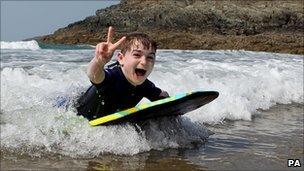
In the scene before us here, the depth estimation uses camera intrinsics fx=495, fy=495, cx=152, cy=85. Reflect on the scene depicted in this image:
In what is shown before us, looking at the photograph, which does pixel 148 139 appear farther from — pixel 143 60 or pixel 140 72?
pixel 143 60

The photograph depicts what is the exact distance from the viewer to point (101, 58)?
3693 millimetres

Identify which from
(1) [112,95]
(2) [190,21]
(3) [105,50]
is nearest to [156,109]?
(1) [112,95]

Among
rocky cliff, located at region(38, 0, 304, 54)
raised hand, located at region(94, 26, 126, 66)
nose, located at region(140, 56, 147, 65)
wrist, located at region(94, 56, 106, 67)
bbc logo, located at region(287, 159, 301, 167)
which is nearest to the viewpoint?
raised hand, located at region(94, 26, 126, 66)

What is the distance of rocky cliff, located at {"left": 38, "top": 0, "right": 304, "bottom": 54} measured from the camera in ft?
158

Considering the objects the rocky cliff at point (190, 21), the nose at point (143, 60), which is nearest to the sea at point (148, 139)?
the nose at point (143, 60)

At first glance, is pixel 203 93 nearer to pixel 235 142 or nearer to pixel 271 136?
pixel 235 142

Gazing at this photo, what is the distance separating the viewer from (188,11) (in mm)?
51250

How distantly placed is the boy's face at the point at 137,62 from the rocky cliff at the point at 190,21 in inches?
1555

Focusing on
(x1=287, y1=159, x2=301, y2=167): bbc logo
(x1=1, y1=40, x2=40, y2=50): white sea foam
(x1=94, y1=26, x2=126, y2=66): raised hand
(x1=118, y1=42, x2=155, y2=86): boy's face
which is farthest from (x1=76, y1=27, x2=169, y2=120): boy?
(x1=1, y1=40, x2=40, y2=50): white sea foam

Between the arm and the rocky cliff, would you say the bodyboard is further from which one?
the rocky cliff

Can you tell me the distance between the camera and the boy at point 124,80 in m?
4.21

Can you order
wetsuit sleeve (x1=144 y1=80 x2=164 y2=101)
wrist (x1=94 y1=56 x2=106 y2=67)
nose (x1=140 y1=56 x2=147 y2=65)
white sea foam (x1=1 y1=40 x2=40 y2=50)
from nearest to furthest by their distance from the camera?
wrist (x1=94 y1=56 x2=106 y2=67), nose (x1=140 y1=56 x2=147 y2=65), wetsuit sleeve (x1=144 y1=80 x2=164 y2=101), white sea foam (x1=1 y1=40 x2=40 y2=50)

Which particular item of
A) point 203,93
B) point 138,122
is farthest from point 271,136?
point 138,122

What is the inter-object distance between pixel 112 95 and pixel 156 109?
41 centimetres
